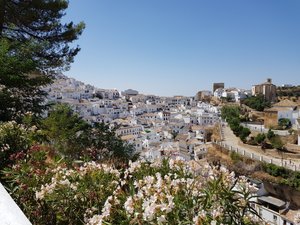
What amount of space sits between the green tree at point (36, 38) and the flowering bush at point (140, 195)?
5999mm

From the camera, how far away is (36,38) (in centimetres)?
1177

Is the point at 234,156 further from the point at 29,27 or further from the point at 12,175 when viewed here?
the point at 12,175

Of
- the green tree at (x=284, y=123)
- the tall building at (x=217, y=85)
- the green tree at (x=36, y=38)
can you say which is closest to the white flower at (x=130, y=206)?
the green tree at (x=36, y=38)

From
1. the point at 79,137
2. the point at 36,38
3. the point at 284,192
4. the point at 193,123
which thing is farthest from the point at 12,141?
the point at 193,123

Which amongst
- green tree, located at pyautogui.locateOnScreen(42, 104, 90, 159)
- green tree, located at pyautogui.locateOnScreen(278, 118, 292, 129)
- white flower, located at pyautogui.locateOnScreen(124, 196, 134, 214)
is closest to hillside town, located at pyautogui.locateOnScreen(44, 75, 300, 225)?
green tree, located at pyautogui.locateOnScreen(278, 118, 292, 129)

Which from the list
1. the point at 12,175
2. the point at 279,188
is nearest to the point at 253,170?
the point at 279,188

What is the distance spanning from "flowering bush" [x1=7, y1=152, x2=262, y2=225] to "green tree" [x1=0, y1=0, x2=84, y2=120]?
600 centimetres

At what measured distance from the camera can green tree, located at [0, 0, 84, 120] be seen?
29.9ft

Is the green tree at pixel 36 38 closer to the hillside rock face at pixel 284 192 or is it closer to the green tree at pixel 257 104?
the hillside rock face at pixel 284 192

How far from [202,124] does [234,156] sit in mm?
33677

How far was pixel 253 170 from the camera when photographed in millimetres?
28031

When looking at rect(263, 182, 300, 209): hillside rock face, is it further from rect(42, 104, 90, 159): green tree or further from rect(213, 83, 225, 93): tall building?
rect(213, 83, 225, 93): tall building

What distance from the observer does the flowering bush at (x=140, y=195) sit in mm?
1754

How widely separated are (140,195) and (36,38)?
11.4m
